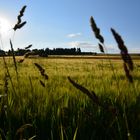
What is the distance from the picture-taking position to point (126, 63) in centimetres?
118

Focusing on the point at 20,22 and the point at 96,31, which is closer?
the point at 96,31

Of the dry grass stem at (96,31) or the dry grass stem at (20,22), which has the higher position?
the dry grass stem at (20,22)

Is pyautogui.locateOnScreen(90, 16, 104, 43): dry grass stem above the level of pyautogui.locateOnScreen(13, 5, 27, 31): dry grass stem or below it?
below

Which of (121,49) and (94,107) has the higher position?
(121,49)

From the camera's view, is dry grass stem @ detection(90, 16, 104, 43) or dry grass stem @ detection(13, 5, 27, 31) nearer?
dry grass stem @ detection(90, 16, 104, 43)

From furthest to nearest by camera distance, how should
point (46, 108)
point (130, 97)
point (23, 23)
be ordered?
point (130, 97) → point (46, 108) → point (23, 23)

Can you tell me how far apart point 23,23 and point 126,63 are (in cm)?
94

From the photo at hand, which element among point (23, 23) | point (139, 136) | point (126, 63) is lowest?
point (139, 136)

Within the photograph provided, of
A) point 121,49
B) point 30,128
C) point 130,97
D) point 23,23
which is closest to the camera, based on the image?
point 121,49

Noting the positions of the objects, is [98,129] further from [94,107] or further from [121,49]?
[121,49]

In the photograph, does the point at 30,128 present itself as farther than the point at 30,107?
No

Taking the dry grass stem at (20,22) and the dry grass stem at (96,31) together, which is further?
the dry grass stem at (20,22)

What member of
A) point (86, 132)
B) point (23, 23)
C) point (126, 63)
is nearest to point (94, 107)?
point (86, 132)

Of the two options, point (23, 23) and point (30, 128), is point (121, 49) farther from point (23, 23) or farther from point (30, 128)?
point (30, 128)
